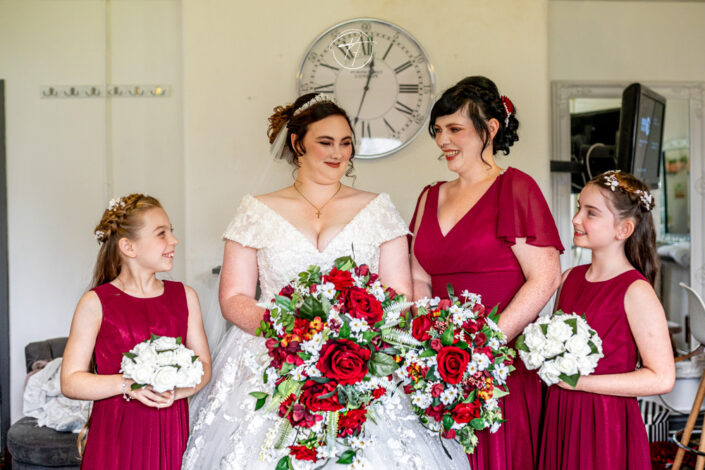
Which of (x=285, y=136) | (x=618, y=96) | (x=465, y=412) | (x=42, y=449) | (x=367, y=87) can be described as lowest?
(x=42, y=449)

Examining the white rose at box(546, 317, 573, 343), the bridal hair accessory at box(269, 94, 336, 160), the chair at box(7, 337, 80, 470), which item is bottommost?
the chair at box(7, 337, 80, 470)

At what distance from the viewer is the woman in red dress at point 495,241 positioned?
2.24 metres

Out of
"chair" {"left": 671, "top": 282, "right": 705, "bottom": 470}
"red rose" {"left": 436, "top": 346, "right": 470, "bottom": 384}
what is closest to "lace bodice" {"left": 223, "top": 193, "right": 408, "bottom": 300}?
"red rose" {"left": 436, "top": 346, "right": 470, "bottom": 384}

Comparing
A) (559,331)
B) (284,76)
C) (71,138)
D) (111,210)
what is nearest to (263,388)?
(111,210)

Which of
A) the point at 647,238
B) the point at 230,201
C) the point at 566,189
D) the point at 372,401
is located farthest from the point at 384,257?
the point at 566,189

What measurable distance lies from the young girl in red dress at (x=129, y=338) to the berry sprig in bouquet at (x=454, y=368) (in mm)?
780

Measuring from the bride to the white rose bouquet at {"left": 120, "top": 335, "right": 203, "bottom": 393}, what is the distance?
0.23 m

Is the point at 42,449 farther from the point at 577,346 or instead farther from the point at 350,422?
the point at 577,346

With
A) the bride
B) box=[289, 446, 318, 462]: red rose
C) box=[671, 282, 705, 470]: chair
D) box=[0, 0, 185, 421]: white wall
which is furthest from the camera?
box=[0, 0, 185, 421]: white wall

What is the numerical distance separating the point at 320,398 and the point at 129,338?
32.7 inches

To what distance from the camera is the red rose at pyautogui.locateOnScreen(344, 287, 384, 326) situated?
5.51 ft

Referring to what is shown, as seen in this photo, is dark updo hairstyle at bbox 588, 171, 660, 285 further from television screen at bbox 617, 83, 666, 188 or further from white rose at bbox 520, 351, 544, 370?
television screen at bbox 617, 83, 666, 188

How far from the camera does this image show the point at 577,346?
1.95 m

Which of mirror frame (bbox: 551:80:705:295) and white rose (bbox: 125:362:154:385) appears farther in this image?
mirror frame (bbox: 551:80:705:295)
